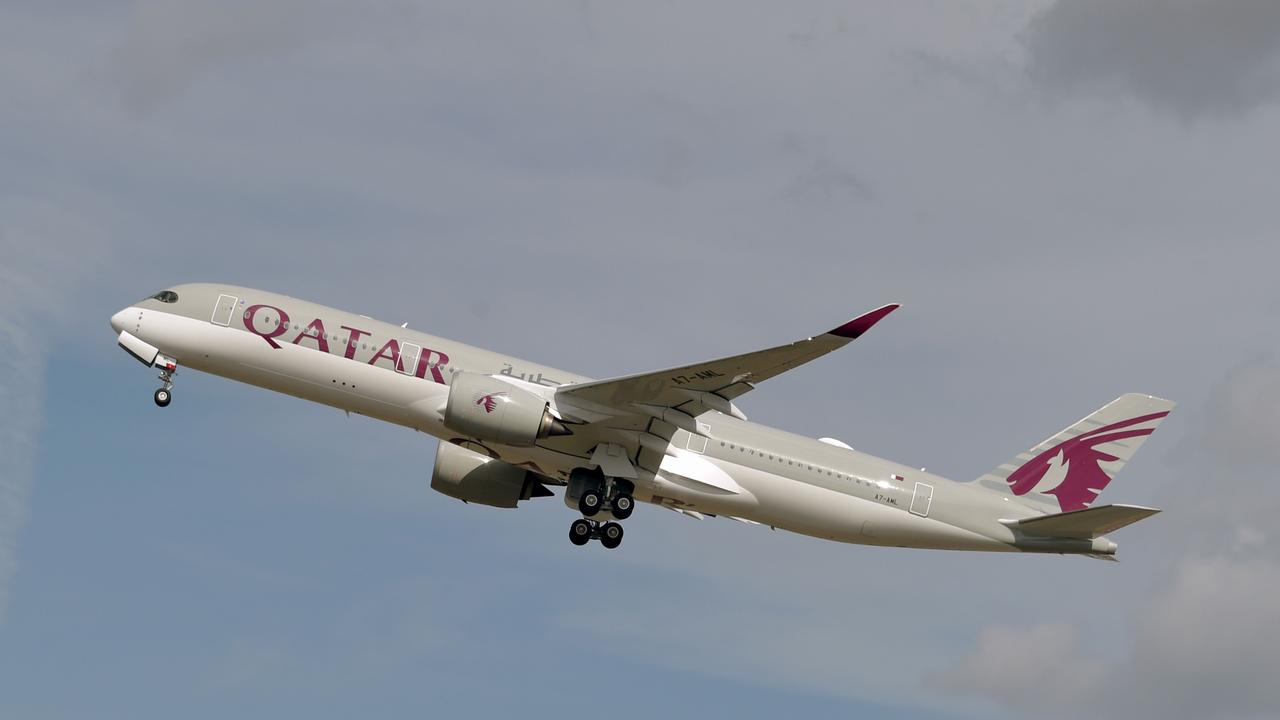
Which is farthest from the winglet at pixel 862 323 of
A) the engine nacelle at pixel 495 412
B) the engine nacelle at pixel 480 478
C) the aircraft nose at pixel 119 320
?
the aircraft nose at pixel 119 320

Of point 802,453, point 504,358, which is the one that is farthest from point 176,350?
point 802,453

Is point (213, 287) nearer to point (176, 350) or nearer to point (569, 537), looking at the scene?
point (176, 350)

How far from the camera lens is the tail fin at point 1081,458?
149ft

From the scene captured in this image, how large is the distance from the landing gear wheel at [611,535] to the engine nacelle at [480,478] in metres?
4.35

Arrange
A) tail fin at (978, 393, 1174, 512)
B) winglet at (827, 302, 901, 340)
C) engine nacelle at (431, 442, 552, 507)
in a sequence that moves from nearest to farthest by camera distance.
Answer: winglet at (827, 302, 901, 340) → tail fin at (978, 393, 1174, 512) → engine nacelle at (431, 442, 552, 507)

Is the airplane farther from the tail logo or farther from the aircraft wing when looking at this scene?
the tail logo

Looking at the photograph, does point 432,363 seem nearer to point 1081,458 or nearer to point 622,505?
point 622,505

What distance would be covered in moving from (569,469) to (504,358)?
11.3 feet

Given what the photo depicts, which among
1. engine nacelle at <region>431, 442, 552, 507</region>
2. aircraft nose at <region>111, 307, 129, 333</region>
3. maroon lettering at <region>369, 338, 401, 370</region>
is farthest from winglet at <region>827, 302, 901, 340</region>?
aircraft nose at <region>111, 307, 129, 333</region>

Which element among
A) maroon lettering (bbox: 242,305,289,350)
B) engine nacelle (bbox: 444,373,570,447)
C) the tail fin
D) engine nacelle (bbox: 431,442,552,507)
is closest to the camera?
engine nacelle (bbox: 444,373,570,447)

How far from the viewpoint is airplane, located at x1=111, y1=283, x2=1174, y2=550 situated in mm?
38969

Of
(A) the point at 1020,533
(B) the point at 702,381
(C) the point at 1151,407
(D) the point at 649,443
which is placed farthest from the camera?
(C) the point at 1151,407

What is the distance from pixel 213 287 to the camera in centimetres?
4106

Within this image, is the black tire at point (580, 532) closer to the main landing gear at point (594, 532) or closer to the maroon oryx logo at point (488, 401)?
the main landing gear at point (594, 532)
